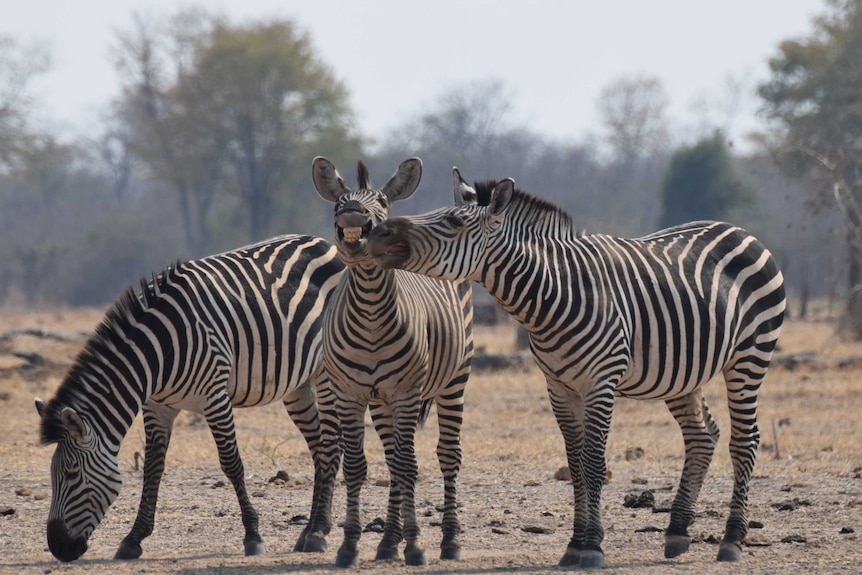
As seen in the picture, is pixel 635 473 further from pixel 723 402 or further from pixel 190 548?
pixel 723 402

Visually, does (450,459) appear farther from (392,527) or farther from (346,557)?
(346,557)

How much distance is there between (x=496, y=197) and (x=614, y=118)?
58988mm

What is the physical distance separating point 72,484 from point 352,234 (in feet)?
5.87

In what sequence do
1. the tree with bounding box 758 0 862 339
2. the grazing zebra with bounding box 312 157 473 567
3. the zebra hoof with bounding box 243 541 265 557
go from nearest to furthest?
1. the grazing zebra with bounding box 312 157 473 567
2. the zebra hoof with bounding box 243 541 265 557
3. the tree with bounding box 758 0 862 339

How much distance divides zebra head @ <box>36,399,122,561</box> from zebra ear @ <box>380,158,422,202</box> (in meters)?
1.90

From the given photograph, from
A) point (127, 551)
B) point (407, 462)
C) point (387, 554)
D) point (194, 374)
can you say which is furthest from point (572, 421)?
point (127, 551)

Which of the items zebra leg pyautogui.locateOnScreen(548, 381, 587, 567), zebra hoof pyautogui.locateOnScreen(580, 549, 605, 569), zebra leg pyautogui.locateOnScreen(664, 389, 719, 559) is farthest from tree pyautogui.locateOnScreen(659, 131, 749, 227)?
zebra hoof pyautogui.locateOnScreen(580, 549, 605, 569)

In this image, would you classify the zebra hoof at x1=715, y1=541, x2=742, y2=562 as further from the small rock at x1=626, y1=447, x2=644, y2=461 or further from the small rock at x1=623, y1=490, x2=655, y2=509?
the small rock at x1=626, y1=447, x2=644, y2=461

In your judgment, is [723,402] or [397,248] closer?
[397,248]

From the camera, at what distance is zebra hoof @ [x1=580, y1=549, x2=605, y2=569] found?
576cm

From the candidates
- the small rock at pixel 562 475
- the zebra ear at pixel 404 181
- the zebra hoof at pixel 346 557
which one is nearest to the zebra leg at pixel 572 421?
the zebra hoof at pixel 346 557

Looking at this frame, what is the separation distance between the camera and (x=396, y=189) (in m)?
6.22

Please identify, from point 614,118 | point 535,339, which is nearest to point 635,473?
point 535,339

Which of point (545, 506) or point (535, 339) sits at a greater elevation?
point (535, 339)
